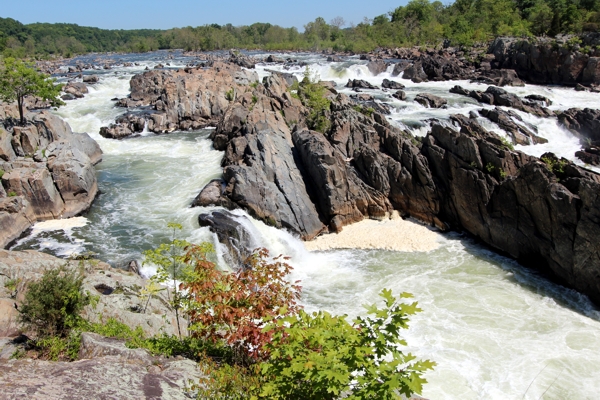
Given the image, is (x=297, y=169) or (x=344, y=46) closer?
(x=297, y=169)

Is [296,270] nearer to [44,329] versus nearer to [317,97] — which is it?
[44,329]

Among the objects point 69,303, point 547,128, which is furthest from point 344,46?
point 69,303

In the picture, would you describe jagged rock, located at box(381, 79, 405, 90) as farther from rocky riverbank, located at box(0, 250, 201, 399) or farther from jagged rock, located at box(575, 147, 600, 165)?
rocky riverbank, located at box(0, 250, 201, 399)

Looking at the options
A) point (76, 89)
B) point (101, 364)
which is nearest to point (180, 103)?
point (76, 89)

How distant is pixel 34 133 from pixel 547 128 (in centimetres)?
4036

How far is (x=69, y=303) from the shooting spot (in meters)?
9.77

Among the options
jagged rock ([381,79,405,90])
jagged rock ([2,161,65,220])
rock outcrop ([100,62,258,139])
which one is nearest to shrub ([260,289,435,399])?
jagged rock ([2,161,65,220])

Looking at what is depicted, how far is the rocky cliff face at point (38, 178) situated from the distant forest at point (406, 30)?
5183 cm

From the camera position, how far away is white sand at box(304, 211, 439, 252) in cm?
2091

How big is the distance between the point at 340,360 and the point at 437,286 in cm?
1298

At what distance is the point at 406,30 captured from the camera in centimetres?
12069

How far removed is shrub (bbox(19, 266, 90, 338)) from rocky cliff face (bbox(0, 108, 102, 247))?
473 inches

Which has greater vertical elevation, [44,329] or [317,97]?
[317,97]

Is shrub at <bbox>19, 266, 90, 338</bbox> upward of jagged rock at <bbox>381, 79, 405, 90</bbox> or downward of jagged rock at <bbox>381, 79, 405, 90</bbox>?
downward
